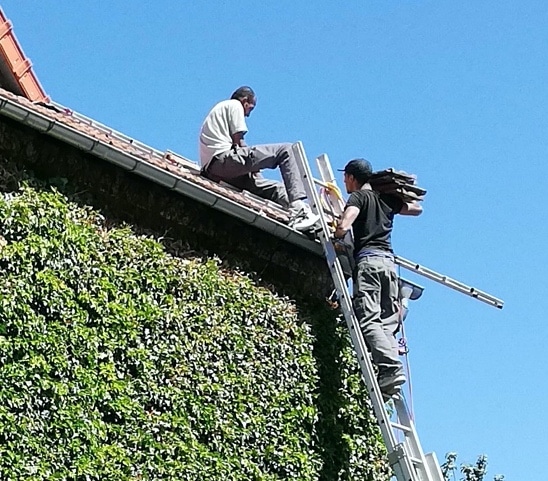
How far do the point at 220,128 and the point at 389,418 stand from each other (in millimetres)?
3104

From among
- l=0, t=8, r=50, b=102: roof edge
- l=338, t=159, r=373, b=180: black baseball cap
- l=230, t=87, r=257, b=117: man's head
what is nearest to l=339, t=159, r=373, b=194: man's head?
l=338, t=159, r=373, b=180: black baseball cap

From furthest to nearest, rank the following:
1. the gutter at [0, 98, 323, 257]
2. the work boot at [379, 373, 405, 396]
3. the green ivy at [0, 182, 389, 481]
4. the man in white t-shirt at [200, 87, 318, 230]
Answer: the man in white t-shirt at [200, 87, 318, 230] < the work boot at [379, 373, 405, 396] < the gutter at [0, 98, 323, 257] < the green ivy at [0, 182, 389, 481]

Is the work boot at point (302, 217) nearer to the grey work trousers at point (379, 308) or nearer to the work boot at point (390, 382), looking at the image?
the grey work trousers at point (379, 308)

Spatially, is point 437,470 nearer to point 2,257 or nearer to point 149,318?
point 149,318

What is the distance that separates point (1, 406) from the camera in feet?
17.7

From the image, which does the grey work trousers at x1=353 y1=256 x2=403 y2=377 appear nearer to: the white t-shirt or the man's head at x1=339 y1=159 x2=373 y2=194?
the man's head at x1=339 y1=159 x2=373 y2=194

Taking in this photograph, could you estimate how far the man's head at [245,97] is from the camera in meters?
8.85

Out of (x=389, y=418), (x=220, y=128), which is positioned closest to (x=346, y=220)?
(x=389, y=418)

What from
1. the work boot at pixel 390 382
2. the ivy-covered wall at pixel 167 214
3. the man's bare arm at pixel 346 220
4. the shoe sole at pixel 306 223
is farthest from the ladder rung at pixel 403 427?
the shoe sole at pixel 306 223

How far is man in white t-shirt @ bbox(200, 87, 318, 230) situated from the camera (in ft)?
25.2

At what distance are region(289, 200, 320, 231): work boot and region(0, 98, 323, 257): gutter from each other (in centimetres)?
7

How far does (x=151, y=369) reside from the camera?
6180 mm

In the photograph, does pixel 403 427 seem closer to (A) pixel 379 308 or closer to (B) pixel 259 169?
(A) pixel 379 308

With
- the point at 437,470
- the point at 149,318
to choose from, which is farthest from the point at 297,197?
the point at 437,470
